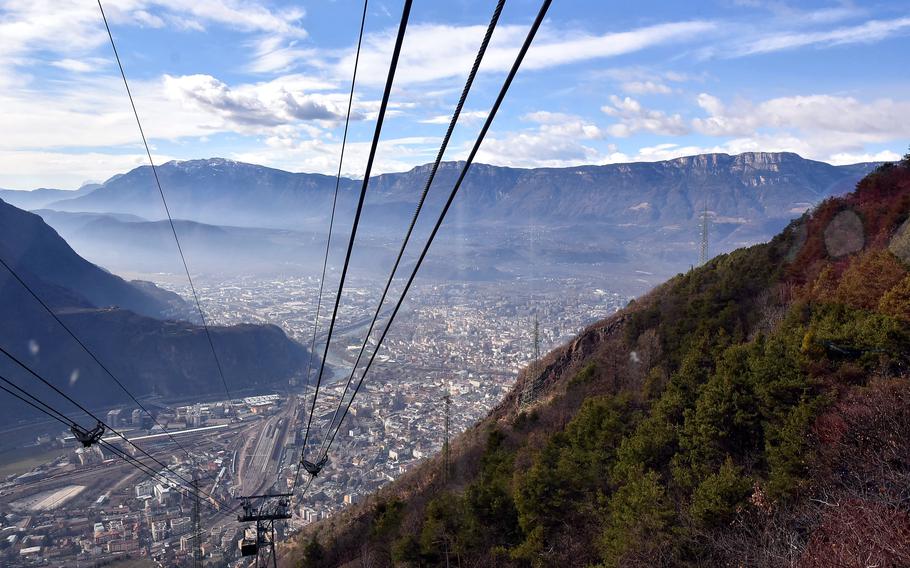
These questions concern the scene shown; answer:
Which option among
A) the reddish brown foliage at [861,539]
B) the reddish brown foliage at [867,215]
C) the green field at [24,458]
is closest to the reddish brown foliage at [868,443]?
the reddish brown foliage at [861,539]

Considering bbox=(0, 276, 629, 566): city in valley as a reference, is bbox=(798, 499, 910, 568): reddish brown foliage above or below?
above

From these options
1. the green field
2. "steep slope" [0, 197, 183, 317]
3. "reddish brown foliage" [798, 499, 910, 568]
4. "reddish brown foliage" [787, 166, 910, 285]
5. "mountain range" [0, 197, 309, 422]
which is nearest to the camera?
"reddish brown foliage" [798, 499, 910, 568]

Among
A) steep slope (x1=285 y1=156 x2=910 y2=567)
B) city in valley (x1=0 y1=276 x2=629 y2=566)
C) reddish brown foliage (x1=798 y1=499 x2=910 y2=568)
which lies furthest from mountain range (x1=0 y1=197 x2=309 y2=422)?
reddish brown foliage (x1=798 y1=499 x2=910 y2=568)

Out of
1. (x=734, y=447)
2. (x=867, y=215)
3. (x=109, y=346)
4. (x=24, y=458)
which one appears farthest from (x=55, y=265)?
(x=867, y=215)

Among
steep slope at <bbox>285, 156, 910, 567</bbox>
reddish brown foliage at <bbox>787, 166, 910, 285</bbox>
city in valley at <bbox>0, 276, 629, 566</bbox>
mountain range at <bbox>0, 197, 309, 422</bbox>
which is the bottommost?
city in valley at <bbox>0, 276, 629, 566</bbox>

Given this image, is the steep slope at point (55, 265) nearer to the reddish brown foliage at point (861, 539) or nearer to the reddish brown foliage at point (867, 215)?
the reddish brown foliage at point (867, 215)

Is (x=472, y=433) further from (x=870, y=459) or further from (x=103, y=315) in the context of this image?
(x=103, y=315)

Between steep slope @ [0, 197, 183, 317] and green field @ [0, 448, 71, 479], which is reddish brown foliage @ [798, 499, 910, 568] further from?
steep slope @ [0, 197, 183, 317]
